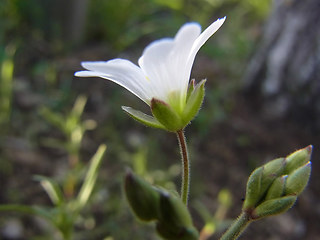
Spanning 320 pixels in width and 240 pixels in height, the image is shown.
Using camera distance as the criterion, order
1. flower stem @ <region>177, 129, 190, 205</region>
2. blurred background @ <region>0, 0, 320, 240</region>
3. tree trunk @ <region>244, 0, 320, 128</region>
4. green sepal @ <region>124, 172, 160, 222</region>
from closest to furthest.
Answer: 1. green sepal @ <region>124, 172, 160, 222</region>
2. flower stem @ <region>177, 129, 190, 205</region>
3. blurred background @ <region>0, 0, 320, 240</region>
4. tree trunk @ <region>244, 0, 320, 128</region>

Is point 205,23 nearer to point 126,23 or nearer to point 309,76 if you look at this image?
point 126,23

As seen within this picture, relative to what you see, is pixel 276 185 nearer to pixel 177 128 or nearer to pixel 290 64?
pixel 177 128

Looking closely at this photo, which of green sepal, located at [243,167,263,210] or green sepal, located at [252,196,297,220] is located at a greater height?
green sepal, located at [243,167,263,210]

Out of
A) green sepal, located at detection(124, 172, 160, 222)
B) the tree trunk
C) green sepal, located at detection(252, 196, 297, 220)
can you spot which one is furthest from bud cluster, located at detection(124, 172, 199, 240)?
the tree trunk

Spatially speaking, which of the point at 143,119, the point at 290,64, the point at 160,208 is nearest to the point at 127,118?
the point at 290,64

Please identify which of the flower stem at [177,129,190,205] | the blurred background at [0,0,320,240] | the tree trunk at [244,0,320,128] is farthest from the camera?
the tree trunk at [244,0,320,128]

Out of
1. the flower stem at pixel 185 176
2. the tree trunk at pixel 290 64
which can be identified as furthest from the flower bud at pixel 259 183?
the tree trunk at pixel 290 64

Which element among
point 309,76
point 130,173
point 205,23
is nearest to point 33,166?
point 130,173

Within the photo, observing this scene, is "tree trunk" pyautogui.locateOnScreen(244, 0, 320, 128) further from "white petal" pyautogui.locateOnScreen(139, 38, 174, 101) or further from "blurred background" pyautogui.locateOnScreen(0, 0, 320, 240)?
"white petal" pyautogui.locateOnScreen(139, 38, 174, 101)
